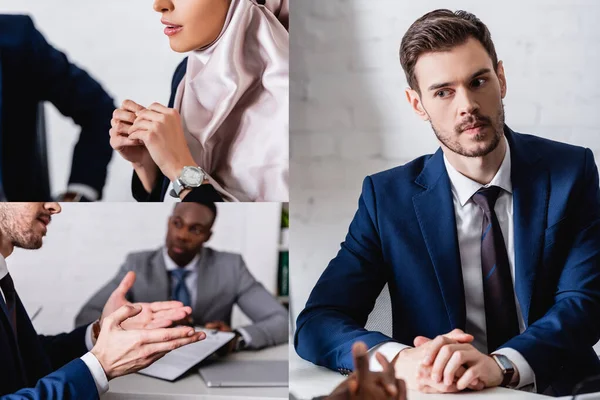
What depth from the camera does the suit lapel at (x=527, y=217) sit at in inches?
82.4

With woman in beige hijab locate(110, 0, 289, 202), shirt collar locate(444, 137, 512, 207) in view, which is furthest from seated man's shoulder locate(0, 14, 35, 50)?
shirt collar locate(444, 137, 512, 207)

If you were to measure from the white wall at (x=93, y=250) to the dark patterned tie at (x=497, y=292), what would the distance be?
2.16 ft

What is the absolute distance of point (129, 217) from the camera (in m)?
2.22

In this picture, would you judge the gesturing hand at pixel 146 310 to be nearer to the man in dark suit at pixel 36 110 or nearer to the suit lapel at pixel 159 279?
the suit lapel at pixel 159 279

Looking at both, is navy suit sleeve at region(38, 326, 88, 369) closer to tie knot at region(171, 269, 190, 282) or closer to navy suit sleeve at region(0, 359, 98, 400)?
navy suit sleeve at region(0, 359, 98, 400)

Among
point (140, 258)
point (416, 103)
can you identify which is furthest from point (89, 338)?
point (416, 103)

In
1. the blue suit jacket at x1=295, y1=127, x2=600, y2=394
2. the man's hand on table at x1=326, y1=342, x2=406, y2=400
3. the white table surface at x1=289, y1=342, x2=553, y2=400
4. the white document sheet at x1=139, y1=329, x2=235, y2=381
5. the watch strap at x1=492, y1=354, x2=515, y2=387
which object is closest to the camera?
the man's hand on table at x1=326, y1=342, x2=406, y2=400

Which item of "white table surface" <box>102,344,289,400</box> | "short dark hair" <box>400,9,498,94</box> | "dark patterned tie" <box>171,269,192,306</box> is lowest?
"white table surface" <box>102,344,289,400</box>

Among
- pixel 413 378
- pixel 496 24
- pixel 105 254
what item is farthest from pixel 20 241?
pixel 496 24

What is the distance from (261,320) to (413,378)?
0.53 metres

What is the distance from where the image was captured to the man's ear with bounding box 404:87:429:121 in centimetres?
219

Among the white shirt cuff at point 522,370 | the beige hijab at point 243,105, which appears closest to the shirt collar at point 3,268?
the beige hijab at point 243,105

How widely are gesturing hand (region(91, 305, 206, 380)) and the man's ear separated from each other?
0.97 m

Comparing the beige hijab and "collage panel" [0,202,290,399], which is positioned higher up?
the beige hijab
